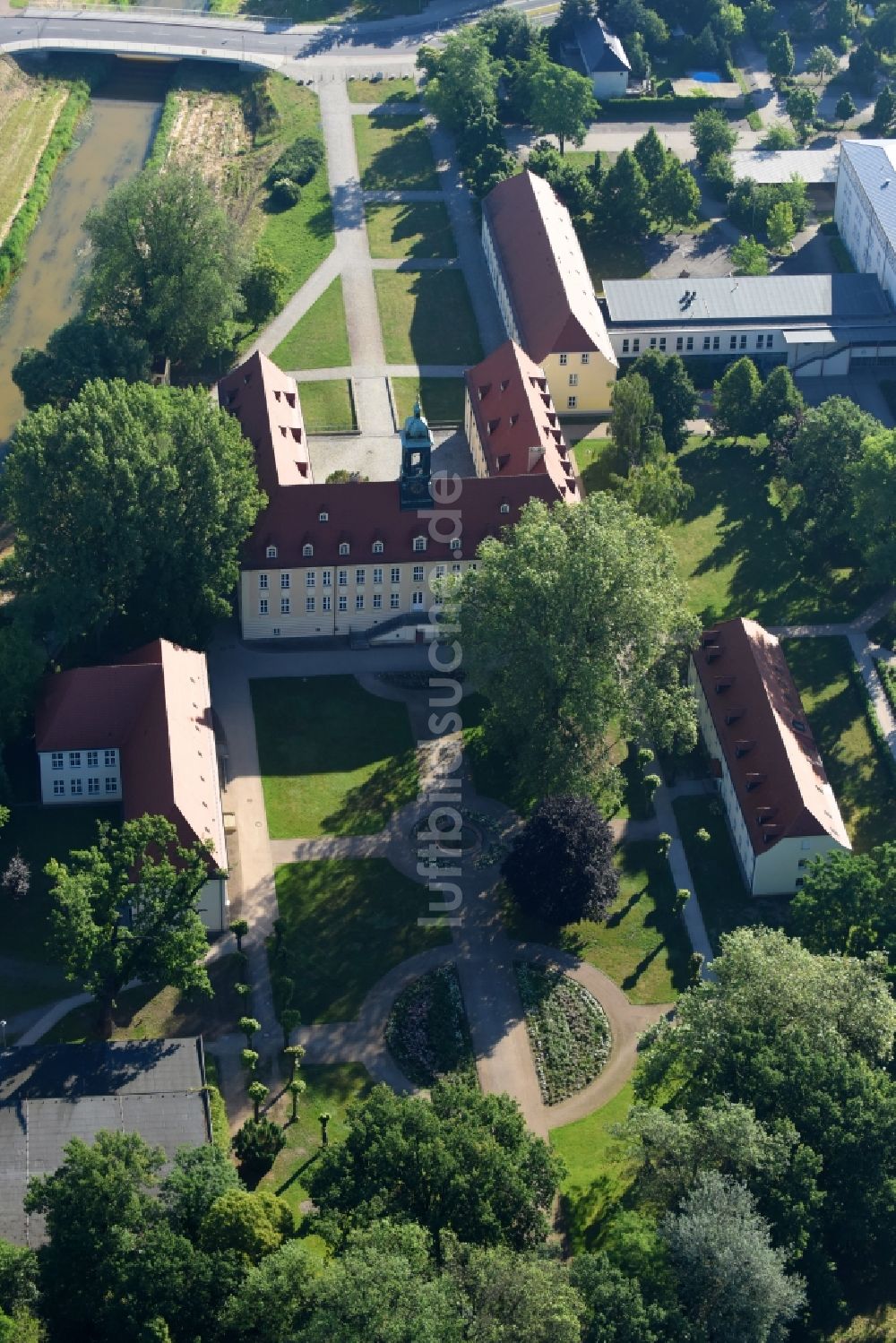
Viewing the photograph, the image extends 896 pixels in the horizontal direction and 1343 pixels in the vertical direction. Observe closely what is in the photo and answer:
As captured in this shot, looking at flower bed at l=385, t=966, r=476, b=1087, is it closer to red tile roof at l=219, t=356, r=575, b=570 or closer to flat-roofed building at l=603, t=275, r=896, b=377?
red tile roof at l=219, t=356, r=575, b=570

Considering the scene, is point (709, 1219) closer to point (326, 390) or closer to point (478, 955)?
point (478, 955)

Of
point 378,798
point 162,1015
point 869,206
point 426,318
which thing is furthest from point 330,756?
point 869,206

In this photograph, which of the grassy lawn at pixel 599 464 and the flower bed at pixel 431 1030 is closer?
the flower bed at pixel 431 1030

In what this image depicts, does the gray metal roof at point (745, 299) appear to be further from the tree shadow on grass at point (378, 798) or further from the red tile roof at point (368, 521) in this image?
the tree shadow on grass at point (378, 798)

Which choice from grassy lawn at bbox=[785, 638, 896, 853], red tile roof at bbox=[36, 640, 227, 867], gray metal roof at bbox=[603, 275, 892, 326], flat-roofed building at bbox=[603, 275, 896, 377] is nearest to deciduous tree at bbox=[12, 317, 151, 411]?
red tile roof at bbox=[36, 640, 227, 867]

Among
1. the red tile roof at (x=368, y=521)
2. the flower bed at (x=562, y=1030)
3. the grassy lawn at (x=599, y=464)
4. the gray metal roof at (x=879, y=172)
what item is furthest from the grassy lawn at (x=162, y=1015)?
the gray metal roof at (x=879, y=172)

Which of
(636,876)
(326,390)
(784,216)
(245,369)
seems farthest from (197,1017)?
(784,216)
